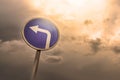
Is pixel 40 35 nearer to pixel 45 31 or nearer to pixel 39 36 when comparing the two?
pixel 39 36

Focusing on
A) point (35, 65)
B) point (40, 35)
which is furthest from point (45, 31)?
point (35, 65)

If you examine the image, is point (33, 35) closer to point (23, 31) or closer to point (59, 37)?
point (23, 31)

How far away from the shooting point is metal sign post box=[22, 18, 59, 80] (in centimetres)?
634

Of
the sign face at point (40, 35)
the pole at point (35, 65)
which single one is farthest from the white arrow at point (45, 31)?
the pole at point (35, 65)

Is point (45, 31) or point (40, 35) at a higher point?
point (45, 31)

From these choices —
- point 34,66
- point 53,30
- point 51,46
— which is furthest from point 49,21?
point 34,66

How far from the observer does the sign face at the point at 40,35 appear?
6.33 m

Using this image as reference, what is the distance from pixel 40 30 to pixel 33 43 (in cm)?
39

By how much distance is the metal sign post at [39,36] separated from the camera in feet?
20.8

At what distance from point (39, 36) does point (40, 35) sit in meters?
0.04

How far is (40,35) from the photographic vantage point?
20.8 feet

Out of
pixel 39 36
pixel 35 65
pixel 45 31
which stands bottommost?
pixel 35 65

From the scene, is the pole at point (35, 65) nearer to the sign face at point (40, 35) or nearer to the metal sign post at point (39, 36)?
the metal sign post at point (39, 36)

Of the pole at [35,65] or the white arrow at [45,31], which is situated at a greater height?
the white arrow at [45,31]
